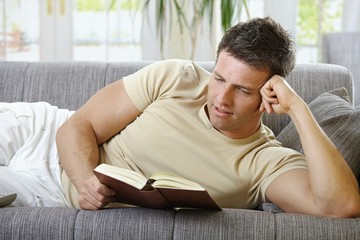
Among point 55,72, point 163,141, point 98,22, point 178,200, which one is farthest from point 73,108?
point 98,22

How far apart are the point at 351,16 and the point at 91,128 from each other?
2145 mm

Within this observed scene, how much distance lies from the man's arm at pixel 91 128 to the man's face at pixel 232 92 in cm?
29

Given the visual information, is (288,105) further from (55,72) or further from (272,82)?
(55,72)

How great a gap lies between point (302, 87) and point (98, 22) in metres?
1.65

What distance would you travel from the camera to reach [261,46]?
2.14 m

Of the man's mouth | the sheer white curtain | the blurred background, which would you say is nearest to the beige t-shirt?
the man's mouth

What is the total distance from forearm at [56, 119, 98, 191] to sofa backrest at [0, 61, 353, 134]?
0.46 m

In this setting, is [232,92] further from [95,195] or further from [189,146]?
[95,195]

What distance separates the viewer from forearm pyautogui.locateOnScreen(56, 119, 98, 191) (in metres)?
2.21

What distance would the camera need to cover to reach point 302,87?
271cm

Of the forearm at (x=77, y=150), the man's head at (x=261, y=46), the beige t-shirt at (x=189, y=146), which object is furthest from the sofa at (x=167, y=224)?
the man's head at (x=261, y=46)

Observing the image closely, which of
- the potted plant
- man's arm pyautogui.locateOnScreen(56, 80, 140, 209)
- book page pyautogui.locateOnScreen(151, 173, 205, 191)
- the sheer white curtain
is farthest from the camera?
the sheer white curtain

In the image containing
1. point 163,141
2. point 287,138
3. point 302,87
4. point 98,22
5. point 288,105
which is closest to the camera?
point 288,105

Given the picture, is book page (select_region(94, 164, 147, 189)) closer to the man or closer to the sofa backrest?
the man
